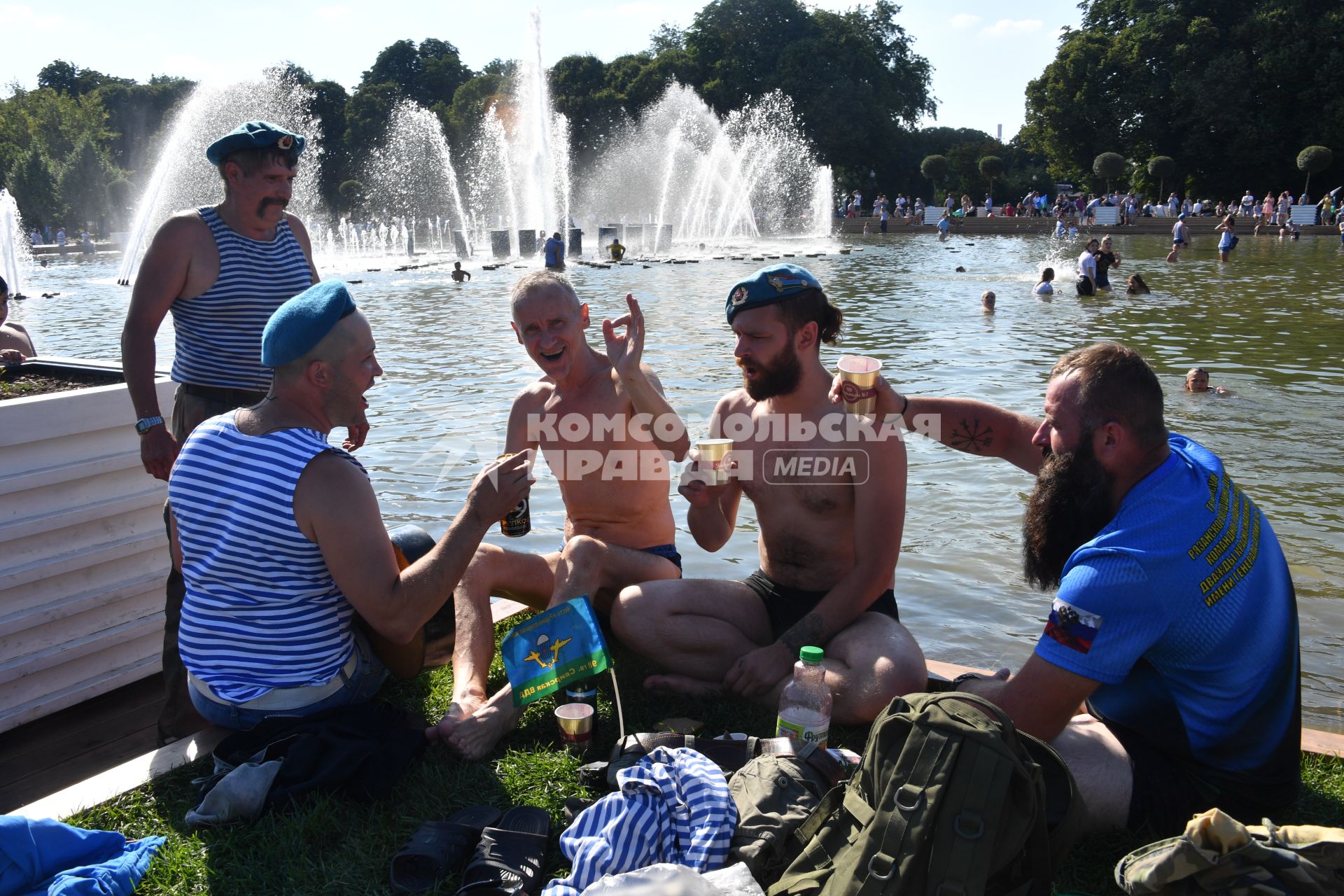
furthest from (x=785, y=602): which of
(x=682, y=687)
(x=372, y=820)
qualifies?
(x=372, y=820)

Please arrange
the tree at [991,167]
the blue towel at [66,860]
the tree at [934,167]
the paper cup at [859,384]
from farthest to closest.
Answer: the tree at [934,167]
the tree at [991,167]
the paper cup at [859,384]
the blue towel at [66,860]

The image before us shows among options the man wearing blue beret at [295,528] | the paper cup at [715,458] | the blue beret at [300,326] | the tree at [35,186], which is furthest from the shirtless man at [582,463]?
the tree at [35,186]

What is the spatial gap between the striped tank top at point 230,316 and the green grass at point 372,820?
5.60ft

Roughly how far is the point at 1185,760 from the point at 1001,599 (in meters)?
3.49

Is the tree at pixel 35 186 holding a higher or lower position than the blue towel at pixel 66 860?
higher

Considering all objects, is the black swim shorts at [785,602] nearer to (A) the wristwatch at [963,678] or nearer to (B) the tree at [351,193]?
(A) the wristwatch at [963,678]

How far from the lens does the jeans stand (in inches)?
129

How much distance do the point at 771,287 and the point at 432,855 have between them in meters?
2.53

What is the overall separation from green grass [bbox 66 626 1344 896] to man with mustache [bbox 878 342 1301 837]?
258 millimetres

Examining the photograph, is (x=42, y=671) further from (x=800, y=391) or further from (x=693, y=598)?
(x=800, y=391)

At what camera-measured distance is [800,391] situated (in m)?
4.33

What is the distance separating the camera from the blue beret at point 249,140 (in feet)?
13.4

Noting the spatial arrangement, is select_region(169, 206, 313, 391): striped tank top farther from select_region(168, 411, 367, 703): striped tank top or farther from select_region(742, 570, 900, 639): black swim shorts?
select_region(742, 570, 900, 639): black swim shorts

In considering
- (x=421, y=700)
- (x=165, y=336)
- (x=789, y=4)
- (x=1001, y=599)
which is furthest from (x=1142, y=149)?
(x=421, y=700)
